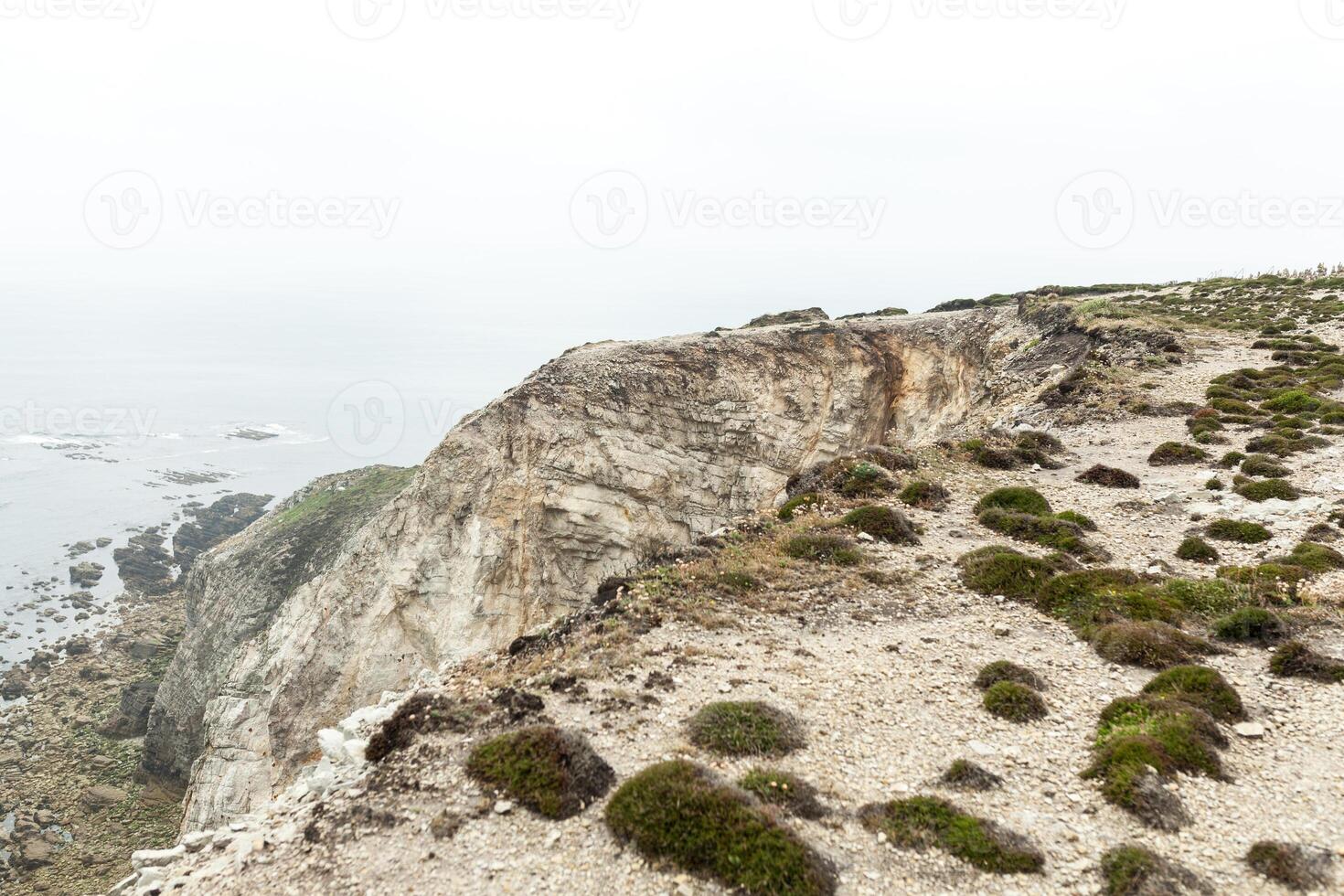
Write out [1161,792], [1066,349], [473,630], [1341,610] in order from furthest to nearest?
[1066,349] < [473,630] < [1341,610] < [1161,792]

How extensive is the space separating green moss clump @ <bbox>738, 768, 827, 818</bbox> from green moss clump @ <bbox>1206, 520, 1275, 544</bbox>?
57.4 feet

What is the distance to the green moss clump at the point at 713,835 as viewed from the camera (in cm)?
809

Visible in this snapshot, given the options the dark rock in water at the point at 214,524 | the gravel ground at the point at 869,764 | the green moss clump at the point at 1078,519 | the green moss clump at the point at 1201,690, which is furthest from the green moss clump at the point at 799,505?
the dark rock in water at the point at 214,524

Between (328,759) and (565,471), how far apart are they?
97.8 ft

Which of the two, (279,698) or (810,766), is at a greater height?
(810,766)

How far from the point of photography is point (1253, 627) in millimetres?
14242

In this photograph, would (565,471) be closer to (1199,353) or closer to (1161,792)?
(1161,792)

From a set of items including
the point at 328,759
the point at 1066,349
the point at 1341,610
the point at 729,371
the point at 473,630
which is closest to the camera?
the point at 328,759

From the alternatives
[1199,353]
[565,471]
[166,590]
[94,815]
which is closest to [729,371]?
[565,471]

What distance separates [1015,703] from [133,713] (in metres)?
76.7

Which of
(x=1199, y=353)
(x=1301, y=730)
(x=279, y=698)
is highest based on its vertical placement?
(x=1199, y=353)

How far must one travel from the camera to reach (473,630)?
39219 mm

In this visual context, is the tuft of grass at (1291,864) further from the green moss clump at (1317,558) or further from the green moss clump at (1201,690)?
the green moss clump at (1317,558)

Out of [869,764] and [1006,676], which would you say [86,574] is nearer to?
[869,764]
